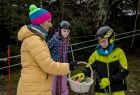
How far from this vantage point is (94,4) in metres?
10.9

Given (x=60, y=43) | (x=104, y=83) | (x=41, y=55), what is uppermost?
(x=41, y=55)

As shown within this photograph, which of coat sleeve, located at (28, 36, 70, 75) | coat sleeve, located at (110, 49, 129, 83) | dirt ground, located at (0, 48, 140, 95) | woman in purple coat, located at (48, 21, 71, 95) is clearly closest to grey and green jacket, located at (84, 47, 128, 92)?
coat sleeve, located at (110, 49, 129, 83)

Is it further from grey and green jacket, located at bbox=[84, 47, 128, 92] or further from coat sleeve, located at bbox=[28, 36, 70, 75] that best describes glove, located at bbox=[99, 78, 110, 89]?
coat sleeve, located at bbox=[28, 36, 70, 75]

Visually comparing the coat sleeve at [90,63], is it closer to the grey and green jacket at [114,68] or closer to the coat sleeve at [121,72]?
the grey and green jacket at [114,68]

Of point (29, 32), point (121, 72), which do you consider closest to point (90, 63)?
point (121, 72)

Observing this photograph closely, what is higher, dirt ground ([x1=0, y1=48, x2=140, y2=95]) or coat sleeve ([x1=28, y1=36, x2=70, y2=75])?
coat sleeve ([x1=28, y1=36, x2=70, y2=75])

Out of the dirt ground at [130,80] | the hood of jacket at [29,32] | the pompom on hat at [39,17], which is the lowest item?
the dirt ground at [130,80]

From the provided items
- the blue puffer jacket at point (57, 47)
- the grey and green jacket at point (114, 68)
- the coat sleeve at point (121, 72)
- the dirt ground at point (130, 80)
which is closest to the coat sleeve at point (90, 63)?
the grey and green jacket at point (114, 68)

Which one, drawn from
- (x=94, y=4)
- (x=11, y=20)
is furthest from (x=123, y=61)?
(x=94, y=4)

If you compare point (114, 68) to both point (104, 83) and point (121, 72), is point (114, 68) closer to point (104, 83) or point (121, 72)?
point (121, 72)

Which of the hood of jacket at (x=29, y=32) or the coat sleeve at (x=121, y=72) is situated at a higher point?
the hood of jacket at (x=29, y=32)

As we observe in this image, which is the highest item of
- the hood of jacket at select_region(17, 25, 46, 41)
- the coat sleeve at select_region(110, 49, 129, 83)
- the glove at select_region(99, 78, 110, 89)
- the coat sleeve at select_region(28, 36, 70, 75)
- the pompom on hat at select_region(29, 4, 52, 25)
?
the pompom on hat at select_region(29, 4, 52, 25)

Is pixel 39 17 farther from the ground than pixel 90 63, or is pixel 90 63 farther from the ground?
pixel 39 17

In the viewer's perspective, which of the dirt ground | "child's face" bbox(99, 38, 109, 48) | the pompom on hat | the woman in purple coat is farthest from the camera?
the dirt ground
